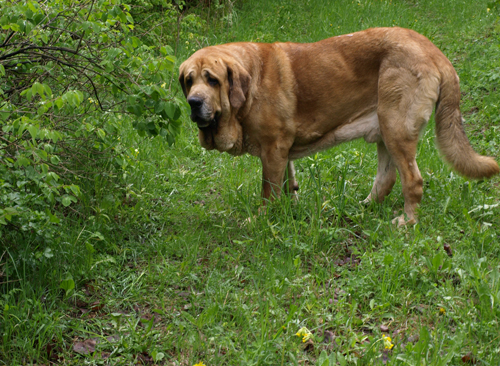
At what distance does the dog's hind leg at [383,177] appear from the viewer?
4.71 metres

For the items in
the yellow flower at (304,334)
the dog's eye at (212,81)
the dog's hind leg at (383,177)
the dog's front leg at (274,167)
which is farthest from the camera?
the dog's hind leg at (383,177)

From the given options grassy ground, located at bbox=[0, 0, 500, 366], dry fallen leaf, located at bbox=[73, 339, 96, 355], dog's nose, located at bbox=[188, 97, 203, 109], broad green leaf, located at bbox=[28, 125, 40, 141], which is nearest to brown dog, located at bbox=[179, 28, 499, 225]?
dog's nose, located at bbox=[188, 97, 203, 109]

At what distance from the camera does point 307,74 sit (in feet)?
15.2

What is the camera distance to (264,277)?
3682 mm

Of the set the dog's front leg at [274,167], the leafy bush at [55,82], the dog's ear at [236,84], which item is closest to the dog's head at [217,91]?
the dog's ear at [236,84]

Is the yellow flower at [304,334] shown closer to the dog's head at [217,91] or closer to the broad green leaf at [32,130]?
the broad green leaf at [32,130]

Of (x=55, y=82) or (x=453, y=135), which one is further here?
(x=453, y=135)

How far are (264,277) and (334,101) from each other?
1856mm

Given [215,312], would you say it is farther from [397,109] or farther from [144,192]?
[397,109]

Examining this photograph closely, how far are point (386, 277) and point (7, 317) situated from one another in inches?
100

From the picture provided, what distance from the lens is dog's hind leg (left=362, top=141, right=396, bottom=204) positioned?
4.71m

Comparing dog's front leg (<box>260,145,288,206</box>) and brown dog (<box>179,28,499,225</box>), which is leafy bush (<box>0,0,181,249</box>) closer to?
brown dog (<box>179,28,499,225</box>)

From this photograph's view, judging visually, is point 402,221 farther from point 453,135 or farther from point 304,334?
point 304,334

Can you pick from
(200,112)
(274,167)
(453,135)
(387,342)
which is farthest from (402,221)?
(200,112)
